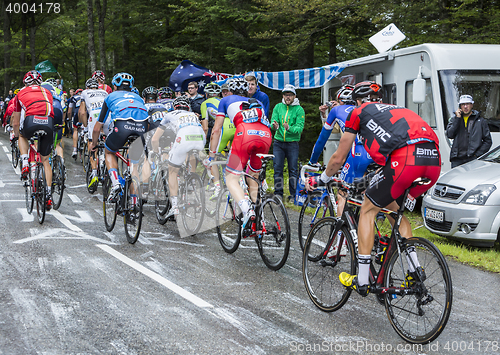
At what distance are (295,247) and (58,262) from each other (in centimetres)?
323

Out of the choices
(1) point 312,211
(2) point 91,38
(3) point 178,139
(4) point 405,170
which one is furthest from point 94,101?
(2) point 91,38

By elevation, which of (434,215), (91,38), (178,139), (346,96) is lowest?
(434,215)

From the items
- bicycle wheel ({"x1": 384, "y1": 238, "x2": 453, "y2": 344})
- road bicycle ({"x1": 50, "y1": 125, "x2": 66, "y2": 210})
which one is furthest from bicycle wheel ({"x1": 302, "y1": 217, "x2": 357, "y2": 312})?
road bicycle ({"x1": 50, "y1": 125, "x2": 66, "y2": 210})

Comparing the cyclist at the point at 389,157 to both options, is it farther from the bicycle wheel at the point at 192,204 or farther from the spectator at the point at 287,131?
the spectator at the point at 287,131

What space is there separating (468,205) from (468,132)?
8.68ft

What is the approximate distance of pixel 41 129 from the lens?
29.2ft

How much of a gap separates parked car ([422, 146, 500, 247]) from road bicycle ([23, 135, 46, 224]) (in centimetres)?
622

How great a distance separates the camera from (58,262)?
6438 mm

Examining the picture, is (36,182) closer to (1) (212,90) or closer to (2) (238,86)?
(1) (212,90)

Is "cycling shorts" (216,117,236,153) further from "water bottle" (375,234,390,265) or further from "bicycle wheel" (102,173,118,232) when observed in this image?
"water bottle" (375,234,390,265)

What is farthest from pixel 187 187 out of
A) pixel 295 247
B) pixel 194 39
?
pixel 194 39

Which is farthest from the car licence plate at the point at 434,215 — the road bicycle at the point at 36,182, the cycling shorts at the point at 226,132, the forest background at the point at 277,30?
the forest background at the point at 277,30

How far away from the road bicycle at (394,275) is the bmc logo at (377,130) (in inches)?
18.4

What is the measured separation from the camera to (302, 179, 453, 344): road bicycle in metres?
4.02
